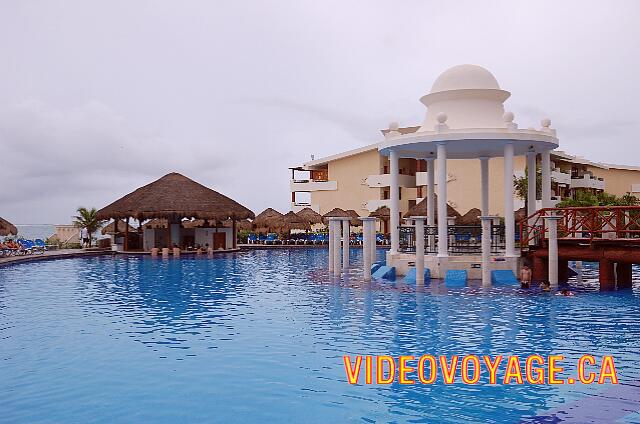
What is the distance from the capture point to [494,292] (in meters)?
18.7

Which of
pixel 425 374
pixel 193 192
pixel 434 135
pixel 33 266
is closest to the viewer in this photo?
pixel 425 374

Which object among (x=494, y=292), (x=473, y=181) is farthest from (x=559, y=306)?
→ (x=473, y=181)

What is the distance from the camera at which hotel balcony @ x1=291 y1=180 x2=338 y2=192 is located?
5976 cm

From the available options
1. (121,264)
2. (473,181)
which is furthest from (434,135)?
(473,181)

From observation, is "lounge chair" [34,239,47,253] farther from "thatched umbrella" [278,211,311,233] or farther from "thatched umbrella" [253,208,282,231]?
"thatched umbrella" [278,211,311,233]

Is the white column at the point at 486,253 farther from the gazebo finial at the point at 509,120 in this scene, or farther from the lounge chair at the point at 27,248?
the lounge chair at the point at 27,248

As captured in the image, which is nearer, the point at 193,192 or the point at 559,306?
the point at 559,306

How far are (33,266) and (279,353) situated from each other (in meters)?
24.3

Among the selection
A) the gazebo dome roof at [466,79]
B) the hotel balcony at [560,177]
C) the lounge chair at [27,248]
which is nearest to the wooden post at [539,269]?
the gazebo dome roof at [466,79]

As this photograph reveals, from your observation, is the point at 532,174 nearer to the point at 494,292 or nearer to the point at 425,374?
the point at 494,292

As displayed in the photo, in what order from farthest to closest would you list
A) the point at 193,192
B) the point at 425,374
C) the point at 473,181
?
1. the point at 473,181
2. the point at 193,192
3. the point at 425,374

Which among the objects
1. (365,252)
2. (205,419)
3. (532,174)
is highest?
(532,174)

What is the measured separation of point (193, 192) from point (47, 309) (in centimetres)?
2544

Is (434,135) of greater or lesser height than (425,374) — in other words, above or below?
above
